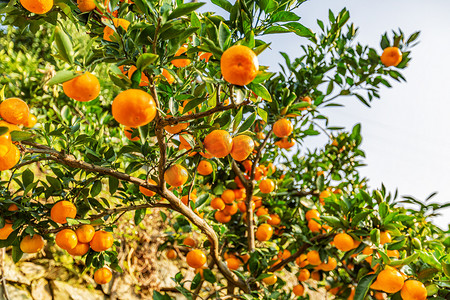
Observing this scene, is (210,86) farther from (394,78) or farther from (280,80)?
(394,78)

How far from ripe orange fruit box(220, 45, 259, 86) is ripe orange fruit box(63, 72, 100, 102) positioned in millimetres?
309

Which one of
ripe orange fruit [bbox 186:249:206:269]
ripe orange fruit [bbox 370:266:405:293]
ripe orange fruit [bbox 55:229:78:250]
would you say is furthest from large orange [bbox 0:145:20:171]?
ripe orange fruit [bbox 370:266:405:293]

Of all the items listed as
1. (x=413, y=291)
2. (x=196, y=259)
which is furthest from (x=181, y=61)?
(x=413, y=291)

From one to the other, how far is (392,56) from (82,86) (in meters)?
1.72

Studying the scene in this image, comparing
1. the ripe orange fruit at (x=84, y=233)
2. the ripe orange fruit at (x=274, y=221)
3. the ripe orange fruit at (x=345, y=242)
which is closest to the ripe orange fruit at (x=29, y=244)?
the ripe orange fruit at (x=84, y=233)

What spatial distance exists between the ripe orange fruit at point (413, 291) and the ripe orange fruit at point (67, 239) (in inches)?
46.5

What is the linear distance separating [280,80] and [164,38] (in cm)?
135

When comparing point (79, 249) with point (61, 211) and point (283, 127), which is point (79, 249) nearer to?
point (61, 211)

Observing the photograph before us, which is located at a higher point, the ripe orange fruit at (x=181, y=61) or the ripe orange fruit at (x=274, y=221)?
the ripe orange fruit at (x=181, y=61)

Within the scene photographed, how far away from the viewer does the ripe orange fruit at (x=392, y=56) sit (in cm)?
173

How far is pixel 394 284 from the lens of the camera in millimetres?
1024

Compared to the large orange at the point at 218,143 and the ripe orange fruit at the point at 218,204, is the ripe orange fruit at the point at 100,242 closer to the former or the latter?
the large orange at the point at 218,143

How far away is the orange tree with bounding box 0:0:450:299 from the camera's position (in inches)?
27.1

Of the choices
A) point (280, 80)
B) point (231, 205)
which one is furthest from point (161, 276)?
point (280, 80)
